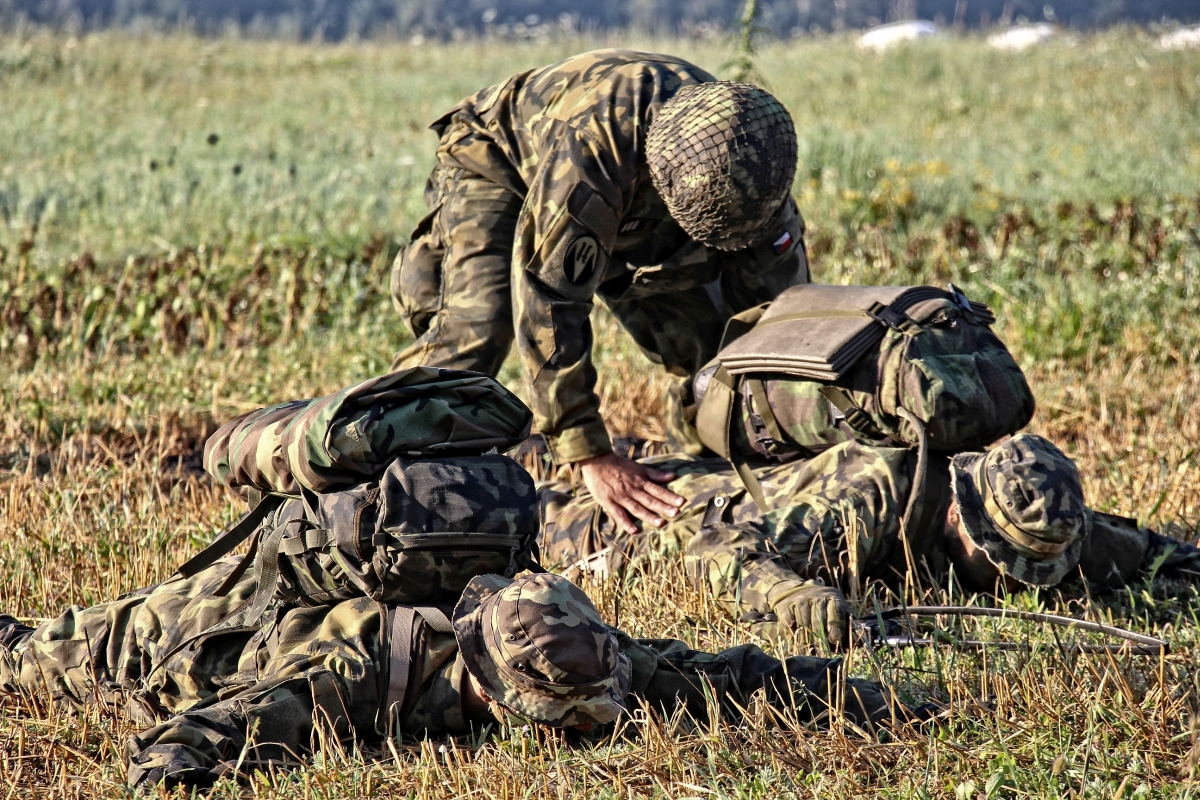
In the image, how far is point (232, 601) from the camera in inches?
127

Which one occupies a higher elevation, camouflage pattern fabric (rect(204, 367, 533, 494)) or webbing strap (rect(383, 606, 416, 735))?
camouflage pattern fabric (rect(204, 367, 533, 494))

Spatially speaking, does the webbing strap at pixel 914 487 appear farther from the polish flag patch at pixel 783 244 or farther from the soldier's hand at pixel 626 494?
the polish flag patch at pixel 783 244

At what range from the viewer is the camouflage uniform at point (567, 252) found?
14.2 feet

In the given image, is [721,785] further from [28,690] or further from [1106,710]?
[28,690]

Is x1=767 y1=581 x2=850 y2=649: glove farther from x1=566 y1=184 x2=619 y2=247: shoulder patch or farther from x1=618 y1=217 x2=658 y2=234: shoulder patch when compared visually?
x1=618 y1=217 x2=658 y2=234: shoulder patch

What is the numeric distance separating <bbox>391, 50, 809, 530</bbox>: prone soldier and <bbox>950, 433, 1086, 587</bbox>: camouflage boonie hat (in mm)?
1042

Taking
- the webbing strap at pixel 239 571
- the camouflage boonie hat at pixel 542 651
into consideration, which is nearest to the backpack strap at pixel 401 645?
the camouflage boonie hat at pixel 542 651

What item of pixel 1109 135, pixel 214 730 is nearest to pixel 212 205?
pixel 214 730

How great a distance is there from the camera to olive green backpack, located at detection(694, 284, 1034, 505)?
3.96 metres

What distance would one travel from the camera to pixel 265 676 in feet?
9.23

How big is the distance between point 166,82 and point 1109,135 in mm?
10359

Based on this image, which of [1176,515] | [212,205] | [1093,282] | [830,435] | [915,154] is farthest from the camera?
[915,154]

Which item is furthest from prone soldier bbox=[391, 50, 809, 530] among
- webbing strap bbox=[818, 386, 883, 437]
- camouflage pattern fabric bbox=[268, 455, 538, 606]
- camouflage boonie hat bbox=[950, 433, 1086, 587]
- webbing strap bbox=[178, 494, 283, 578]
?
camouflage pattern fabric bbox=[268, 455, 538, 606]

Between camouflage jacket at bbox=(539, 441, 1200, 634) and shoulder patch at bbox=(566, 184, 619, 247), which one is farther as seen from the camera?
shoulder patch at bbox=(566, 184, 619, 247)
